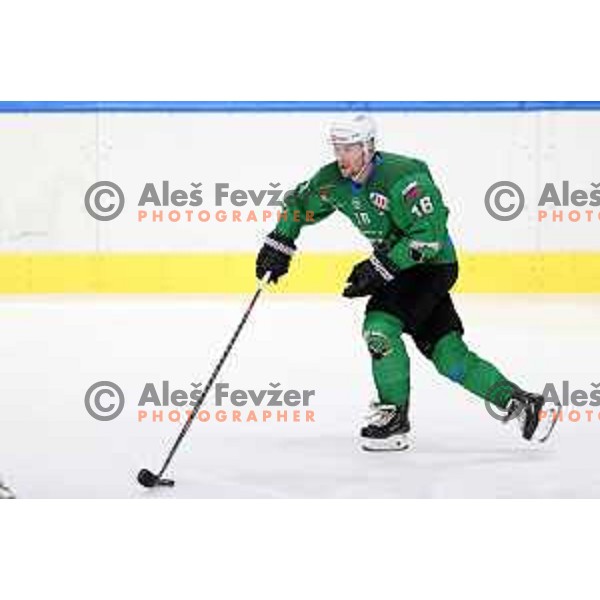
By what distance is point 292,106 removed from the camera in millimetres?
4891

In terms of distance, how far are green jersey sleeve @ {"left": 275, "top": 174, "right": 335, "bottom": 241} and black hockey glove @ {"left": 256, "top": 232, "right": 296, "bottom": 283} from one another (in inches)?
0.9

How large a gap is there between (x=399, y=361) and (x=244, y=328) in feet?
1.12

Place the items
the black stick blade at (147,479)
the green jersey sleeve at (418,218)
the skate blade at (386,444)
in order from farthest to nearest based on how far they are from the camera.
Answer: the green jersey sleeve at (418,218) < the skate blade at (386,444) < the black stick blade at (147,479)

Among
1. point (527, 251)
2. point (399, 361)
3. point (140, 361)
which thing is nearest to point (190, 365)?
point (140, 361)

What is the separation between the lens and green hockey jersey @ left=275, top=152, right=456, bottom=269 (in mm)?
4906

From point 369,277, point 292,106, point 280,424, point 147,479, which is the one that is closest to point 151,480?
point 147,479

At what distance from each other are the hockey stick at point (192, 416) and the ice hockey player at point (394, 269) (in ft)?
0.15

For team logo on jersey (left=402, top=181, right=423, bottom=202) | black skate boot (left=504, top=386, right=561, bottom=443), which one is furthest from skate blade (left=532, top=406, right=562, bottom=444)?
team logo on jersey (left=402, top=181, right=423, bottom=202)

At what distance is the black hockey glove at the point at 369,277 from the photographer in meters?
4.89

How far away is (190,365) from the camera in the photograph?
4.89m

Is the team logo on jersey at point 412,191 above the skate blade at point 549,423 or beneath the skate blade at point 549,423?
above

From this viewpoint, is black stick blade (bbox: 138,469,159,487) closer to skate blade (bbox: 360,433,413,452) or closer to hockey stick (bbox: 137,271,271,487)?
hockey stick (bbox: 137,271,271,487)

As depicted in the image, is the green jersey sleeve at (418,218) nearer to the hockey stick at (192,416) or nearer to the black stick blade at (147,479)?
the hockey stick at (192,416)

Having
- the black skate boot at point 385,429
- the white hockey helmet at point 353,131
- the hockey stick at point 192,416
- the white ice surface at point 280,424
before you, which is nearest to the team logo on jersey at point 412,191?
the white hockey helmet at point 353,131
